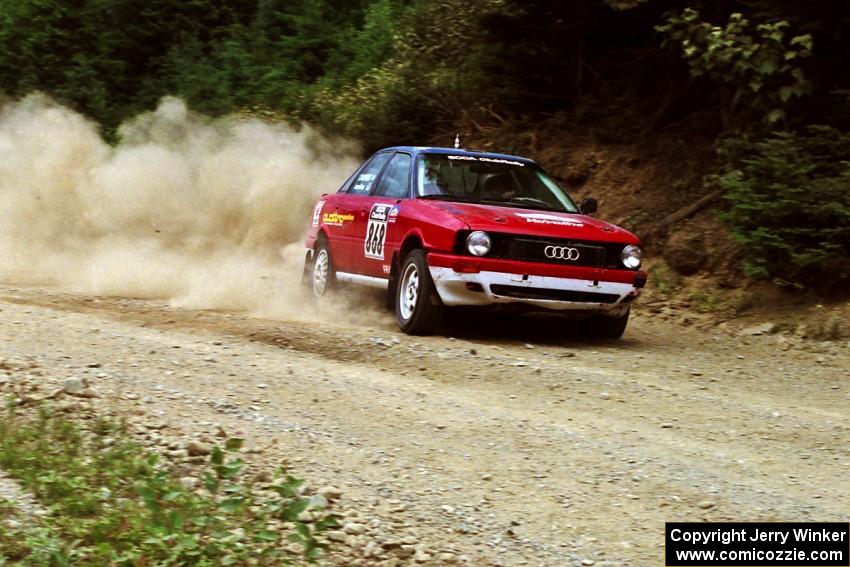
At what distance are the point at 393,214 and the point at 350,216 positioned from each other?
1103 mm

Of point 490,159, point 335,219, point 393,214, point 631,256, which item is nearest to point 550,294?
point 631,256

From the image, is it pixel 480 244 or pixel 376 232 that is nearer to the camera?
pixel 480 244

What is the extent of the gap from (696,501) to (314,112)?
1664cm

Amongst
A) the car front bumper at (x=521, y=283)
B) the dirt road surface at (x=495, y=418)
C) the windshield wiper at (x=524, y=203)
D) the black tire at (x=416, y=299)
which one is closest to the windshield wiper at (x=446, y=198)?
the windshield wiper at (x=524, y=203)

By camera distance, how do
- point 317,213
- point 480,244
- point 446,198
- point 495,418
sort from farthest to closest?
1. point 317,213
2. point 446,198
3. point 480,244
4. point 495,418

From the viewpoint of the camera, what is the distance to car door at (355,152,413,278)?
11281mm

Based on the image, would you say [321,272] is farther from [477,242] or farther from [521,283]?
[521,283]

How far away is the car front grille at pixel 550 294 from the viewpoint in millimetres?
10281

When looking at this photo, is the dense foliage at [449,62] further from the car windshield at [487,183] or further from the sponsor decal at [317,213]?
the sponsor decal at [317,213]

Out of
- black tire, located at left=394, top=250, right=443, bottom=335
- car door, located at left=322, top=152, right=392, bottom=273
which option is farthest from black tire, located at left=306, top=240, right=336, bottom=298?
black tire, located at left=394, top=250, right=443, bottom=335

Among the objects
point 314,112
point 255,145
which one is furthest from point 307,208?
point 314,112

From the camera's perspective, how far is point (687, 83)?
15.5m

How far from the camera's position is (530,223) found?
34.5 ft

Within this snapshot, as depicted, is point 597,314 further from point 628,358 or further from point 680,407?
point 680,407
